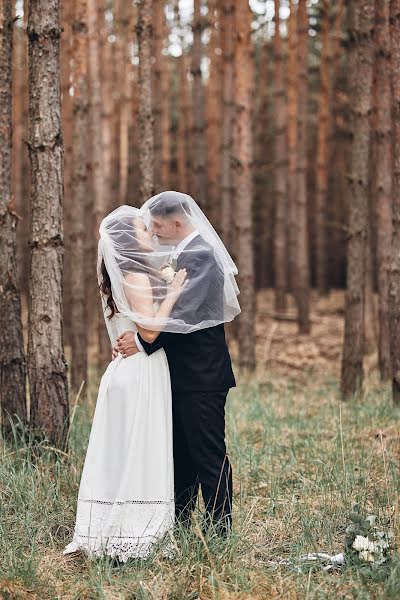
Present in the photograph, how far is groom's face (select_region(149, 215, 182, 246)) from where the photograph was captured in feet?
14.4

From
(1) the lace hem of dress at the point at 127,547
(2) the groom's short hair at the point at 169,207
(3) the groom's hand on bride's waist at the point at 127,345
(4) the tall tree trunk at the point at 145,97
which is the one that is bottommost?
(1) the lace hem of dress at the point at 127,547

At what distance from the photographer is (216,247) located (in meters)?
4.43

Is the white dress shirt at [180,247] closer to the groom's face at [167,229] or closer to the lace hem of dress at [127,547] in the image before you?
the groom's face at [167,229]

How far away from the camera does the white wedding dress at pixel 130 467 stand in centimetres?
435

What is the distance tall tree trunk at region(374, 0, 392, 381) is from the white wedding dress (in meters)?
5.94

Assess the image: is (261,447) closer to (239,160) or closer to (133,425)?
(133,425)

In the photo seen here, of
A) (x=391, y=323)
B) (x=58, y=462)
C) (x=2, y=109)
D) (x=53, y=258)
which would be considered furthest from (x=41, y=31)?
(x=391, y=323)

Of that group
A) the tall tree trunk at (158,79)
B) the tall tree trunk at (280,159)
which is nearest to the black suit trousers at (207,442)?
the tall tree trunk at (158,79)

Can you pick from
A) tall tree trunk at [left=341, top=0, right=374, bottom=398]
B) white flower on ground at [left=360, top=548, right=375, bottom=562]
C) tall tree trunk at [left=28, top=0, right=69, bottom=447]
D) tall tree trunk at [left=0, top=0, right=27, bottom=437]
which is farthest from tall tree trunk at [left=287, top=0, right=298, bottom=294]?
white flower on ground at [left=360, top=548, right=375, bottom=562]

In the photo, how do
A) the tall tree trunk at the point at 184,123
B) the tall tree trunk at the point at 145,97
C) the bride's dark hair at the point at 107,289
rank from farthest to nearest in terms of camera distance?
the tall tree trunk at the point at 184,123
the tall tree trunk at the point at 145,97
the bride's dark hair at the point at 107,289

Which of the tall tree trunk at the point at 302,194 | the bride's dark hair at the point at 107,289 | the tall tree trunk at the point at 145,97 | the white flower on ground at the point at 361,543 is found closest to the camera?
the white flower on ground at the point at 361,543

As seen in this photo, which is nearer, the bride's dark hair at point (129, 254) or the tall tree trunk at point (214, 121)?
the bride's dark hair at point (129, 254)

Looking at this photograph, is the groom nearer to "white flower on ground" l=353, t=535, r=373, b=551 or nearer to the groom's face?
the groom's face

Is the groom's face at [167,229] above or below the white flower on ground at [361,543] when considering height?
above
